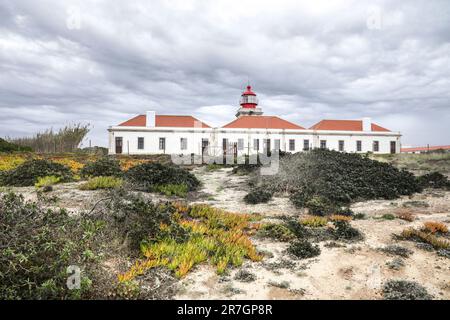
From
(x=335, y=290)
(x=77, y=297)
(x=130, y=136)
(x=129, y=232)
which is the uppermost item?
(x=130, y=136)

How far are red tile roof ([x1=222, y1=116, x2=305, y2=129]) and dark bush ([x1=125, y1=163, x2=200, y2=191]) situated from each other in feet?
Result: 78.2

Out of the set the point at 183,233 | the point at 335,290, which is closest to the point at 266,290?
the point at 335,290

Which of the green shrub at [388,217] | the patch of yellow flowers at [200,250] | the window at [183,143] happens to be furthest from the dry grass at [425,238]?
the window at [183,143]

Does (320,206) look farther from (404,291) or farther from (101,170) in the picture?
(101,170)

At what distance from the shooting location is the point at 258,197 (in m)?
11.5

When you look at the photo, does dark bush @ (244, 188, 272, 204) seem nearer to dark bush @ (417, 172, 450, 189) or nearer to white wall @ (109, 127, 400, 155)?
dark bush @ (417, 172, 450, 189)

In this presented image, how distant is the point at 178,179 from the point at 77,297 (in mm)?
9391

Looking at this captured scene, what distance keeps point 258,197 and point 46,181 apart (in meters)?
8.08

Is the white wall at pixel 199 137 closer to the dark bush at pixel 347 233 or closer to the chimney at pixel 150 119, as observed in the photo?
the chimney at pixel 150 119

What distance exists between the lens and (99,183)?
36.2 ft

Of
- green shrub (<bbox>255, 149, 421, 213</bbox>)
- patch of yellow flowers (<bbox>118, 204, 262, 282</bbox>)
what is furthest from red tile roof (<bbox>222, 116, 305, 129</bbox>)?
patch of yellow flowers (<bbox>118, 204, 262, 282</bbox>)

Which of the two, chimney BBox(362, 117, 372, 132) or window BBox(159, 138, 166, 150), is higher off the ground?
chimney BBox(362, 117, 372, 132)

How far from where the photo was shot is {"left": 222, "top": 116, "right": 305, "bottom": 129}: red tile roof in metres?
37.1
